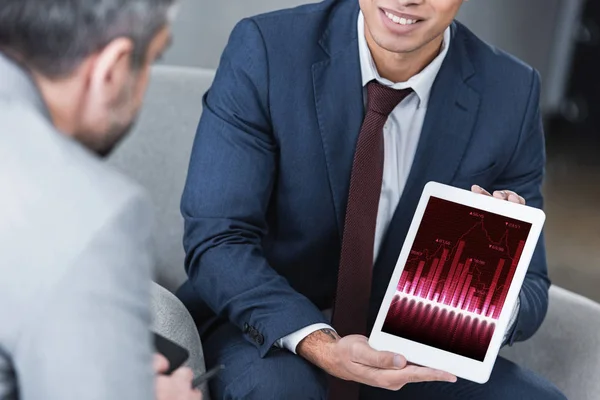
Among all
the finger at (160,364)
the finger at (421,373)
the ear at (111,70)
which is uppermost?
the ear at (111,70)

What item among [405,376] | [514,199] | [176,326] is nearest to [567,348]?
[514,199]

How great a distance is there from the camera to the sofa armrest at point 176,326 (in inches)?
51.6

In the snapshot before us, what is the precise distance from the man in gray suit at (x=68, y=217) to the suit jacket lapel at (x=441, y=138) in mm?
685

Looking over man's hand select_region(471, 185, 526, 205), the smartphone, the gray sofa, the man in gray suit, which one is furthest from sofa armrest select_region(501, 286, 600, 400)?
the man in gray suit

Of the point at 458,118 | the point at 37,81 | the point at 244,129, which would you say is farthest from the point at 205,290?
the point at 37,81

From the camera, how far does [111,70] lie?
827mm

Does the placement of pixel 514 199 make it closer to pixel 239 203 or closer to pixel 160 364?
pixel 239 203

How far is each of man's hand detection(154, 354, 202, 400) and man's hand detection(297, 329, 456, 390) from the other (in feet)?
0.98

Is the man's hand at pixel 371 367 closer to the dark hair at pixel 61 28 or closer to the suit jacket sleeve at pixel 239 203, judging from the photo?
the suit jacket sleeve at pixel 239 203

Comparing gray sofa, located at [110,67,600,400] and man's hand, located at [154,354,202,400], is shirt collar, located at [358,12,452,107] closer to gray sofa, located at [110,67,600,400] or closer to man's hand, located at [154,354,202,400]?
gray sofa, located at [110,67,600,400]

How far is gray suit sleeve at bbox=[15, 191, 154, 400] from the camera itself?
2.48 feet

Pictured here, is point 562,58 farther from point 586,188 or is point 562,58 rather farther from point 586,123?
point 586,188

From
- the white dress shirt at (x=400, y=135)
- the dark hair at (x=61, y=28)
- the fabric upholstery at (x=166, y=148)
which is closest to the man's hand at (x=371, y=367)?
the white dress shirt at (x=400, y=135)

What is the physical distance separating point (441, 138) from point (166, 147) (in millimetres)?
480
